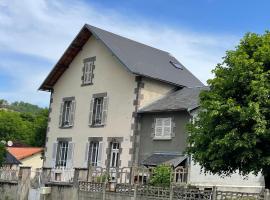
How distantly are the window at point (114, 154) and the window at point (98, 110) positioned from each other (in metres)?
1.45

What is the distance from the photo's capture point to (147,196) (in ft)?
61.9

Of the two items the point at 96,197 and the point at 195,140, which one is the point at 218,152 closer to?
the point at 195,140

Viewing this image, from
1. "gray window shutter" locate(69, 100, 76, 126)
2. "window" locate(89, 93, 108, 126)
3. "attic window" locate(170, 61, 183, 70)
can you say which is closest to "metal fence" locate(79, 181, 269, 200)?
"window" locate(89, 93, 108, 126)

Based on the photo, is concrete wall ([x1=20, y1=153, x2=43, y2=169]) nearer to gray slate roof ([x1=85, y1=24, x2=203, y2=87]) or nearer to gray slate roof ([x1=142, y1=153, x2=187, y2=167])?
gray slate roof ([x1=85, y1=24, x2=203, y2=87])

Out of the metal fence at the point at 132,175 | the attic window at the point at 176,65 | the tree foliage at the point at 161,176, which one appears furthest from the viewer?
the attic window at the point at 176,65

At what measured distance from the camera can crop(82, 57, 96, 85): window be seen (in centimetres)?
3222

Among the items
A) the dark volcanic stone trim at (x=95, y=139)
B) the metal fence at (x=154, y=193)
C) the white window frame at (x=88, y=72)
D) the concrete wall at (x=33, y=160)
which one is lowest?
the metal fence at (x=154, y=193)

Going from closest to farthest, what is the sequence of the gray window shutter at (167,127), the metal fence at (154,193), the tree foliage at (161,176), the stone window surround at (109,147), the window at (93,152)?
1. the metal fence at (154,193)
2. the tree foliage at (161,176)
3. the gray window shutter at (167,127)
4. the stone window surround at (109,147)
5. the window at (93,152)

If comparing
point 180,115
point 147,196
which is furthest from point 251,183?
point 147,196

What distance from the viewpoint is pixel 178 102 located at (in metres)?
27.9

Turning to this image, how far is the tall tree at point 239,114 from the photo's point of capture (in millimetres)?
15422

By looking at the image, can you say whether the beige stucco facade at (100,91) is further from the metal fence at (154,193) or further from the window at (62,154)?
the metal fence at (154,193)

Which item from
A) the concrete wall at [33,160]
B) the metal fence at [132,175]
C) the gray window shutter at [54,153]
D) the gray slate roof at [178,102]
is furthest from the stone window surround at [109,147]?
the concrete wall at [33,160]

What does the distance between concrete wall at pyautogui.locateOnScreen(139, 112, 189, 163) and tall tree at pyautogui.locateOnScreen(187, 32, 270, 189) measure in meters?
9.50
